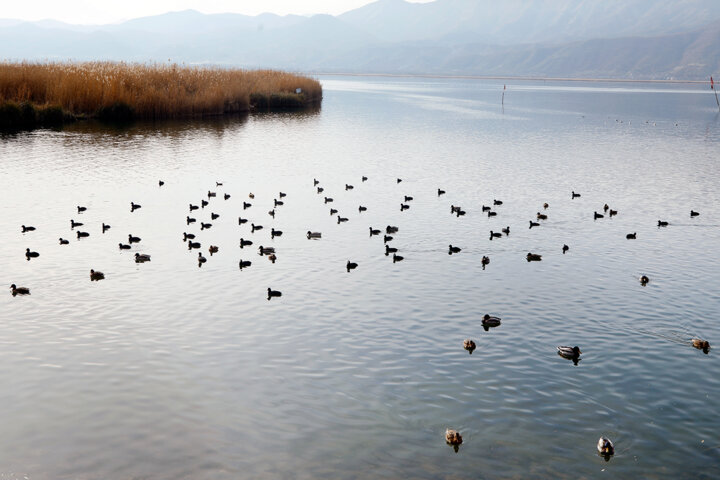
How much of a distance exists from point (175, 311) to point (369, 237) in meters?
12.9

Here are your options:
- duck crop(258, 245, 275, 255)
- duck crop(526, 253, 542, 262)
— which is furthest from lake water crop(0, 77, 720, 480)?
duck crop(526, 253, 542, 262)

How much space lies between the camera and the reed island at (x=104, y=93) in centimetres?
6838

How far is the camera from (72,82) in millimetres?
71500

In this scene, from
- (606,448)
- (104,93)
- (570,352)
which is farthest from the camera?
(104,93)

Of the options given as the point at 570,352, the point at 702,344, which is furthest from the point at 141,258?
the point at 702,344

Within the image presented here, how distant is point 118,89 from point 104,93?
1498 mm

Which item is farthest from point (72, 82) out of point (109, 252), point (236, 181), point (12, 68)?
point (109, 252)

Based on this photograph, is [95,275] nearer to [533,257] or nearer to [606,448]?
[533,257]

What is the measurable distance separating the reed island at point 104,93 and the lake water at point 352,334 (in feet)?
77.7

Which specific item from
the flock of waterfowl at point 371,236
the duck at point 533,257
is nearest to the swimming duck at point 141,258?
the flock of waterfowl at point 371,236

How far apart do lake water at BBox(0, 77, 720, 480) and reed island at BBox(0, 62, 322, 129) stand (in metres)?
23.7

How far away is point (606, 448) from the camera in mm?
14625

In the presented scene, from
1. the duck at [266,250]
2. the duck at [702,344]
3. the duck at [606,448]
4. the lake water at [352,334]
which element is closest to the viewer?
the duck at [606,448]

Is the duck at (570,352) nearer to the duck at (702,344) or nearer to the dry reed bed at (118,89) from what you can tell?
the duck at (702,344)
